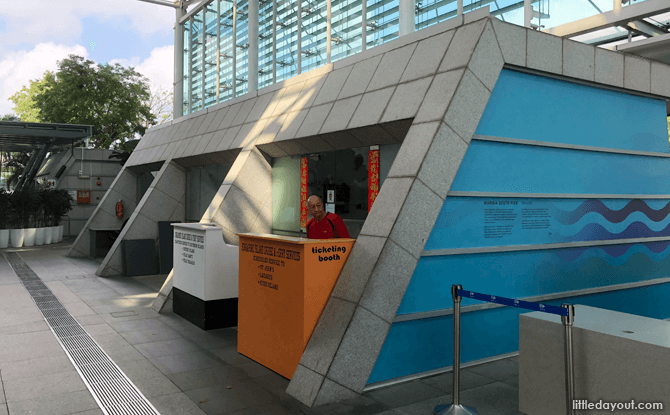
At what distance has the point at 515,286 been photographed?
662 centimetres

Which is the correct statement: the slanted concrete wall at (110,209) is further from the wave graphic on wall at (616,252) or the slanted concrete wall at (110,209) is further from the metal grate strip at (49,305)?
the wave graphic on wall at (616,252)

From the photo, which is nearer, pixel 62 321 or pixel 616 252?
pixel 616 252

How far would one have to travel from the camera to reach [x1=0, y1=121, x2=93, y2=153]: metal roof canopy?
1929 centimetres

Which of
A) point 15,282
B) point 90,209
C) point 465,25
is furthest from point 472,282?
point 90,209

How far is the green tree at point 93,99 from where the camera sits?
33.2 metres

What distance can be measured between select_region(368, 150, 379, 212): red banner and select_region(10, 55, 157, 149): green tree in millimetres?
30974

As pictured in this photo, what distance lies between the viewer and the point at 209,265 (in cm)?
771

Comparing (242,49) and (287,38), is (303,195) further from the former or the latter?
(242,49)

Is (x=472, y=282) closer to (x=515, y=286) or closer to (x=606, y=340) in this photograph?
(x=515, y=286)

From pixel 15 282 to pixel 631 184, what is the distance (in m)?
12.8

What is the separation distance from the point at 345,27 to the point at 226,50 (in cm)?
778

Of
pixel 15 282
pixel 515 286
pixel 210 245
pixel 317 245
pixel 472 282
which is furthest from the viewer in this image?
pixel 15 282

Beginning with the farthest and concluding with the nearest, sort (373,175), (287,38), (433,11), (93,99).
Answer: (93,99) < (287,38) < (433,11) < (373,175)

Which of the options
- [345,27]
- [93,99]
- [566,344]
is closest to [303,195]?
[566,344]
